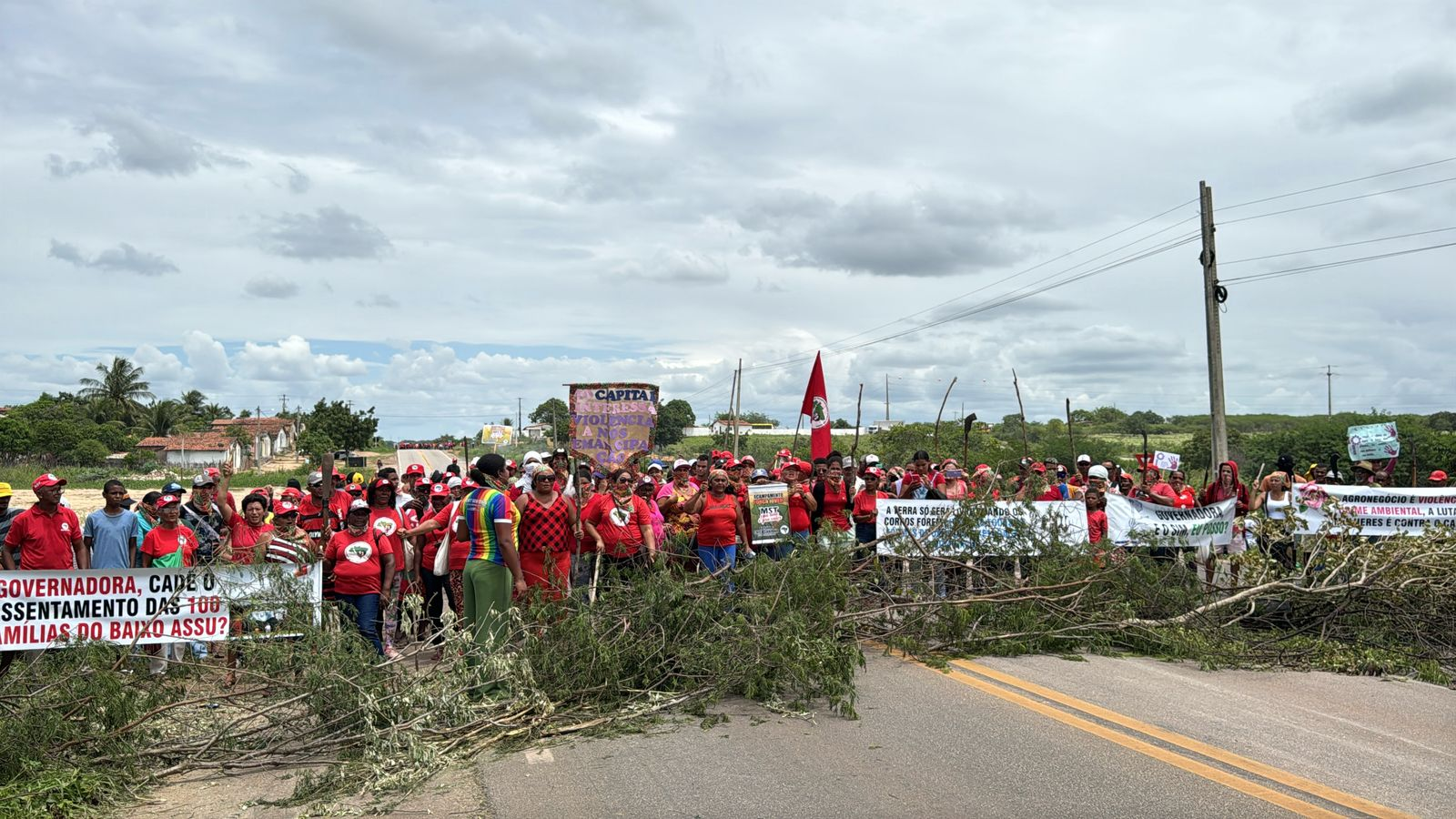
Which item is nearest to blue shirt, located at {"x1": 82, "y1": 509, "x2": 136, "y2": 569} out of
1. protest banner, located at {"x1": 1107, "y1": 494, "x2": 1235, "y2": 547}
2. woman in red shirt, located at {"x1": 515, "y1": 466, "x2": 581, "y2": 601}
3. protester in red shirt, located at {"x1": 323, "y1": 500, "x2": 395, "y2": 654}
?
protester in red shirt, located at {"x1": 323, "y1": 500, "x2": 395, "y2": 654}

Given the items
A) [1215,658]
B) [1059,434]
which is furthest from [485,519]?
[1059,434]

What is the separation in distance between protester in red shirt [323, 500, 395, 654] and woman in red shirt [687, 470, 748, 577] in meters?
3.13

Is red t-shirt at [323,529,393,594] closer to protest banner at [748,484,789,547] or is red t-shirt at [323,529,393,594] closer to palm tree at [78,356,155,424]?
protest banner at [748,484,789,547]

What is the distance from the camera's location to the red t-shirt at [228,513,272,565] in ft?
33.9

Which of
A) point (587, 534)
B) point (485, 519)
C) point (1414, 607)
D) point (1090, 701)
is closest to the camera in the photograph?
point (1090, 701)

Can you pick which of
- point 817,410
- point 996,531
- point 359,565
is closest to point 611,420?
point 817,410

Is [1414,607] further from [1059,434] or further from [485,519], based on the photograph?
[1059,434]

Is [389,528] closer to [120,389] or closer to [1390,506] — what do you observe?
A: [1390,506]

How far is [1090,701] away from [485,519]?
14.2 feet

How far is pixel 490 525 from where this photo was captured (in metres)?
8.69

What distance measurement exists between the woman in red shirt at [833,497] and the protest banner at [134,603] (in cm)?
604

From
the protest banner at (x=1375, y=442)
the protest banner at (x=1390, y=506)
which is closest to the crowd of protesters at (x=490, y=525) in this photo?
the protest banner at (x=1390, y=506)

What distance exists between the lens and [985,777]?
6207 mm

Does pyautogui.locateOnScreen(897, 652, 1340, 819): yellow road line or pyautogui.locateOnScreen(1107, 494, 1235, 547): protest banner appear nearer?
pyautogui.locateOnScreen(897, 652, 1340, 819): yellow road line
